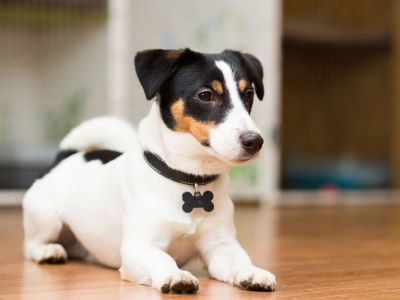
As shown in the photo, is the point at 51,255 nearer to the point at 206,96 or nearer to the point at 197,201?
the point at 197,201

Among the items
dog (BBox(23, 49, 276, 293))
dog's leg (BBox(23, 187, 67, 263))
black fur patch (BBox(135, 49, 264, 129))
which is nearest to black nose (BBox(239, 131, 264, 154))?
dog (BBox(23, 49, 276, 293))

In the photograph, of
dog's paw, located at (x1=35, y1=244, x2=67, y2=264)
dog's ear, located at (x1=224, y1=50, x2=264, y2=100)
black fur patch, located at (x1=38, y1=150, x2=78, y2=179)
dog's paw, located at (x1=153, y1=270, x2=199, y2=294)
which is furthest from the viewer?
black fur patch, located at (x1=38, y1=150, x2=78, y2=179)

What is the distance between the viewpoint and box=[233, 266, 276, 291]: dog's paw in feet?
4.92

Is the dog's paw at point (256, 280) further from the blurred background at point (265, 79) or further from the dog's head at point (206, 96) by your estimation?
the blurred background at point (265, 79)

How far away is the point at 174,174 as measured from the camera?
1.64 meters

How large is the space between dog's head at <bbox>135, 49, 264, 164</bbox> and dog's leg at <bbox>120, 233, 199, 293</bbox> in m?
0.25

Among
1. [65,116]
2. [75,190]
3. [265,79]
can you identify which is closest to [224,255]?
[75,190]

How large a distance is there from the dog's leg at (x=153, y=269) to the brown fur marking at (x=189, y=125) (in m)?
0.25

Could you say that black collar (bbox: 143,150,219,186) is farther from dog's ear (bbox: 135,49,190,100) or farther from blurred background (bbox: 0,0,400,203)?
blurred background (bbox: 0,0,400,203)

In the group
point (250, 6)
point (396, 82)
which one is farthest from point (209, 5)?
point (396, 82)

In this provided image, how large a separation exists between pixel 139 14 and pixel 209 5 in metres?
0.51

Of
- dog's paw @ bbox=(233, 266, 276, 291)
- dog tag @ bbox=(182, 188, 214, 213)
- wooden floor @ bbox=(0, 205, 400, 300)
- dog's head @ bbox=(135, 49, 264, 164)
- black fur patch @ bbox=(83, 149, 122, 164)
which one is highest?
dog's head @ bbox=(135, 49, 264, 164)

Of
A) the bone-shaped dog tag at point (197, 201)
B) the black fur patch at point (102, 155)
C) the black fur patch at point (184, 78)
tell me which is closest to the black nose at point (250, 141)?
the black fur patch at point (184, 78)

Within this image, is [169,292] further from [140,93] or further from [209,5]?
[209,5]
